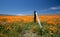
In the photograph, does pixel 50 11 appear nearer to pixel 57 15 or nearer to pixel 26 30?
pixel 57 15

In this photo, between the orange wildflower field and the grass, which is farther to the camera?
the orange wildflower field

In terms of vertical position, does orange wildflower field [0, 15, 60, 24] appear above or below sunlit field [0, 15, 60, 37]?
above

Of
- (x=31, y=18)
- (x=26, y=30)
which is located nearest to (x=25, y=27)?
(x=26, y=30)

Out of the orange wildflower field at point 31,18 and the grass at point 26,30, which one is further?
the orange wildflower field at point 31,18

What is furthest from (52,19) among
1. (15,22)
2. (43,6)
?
(15,22)

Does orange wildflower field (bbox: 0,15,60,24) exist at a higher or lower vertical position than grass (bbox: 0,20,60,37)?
higher

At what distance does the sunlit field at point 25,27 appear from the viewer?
2.99 meters

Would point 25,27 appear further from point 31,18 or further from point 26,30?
point 31,18

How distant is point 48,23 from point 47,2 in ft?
1.33

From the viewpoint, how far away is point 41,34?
308cm

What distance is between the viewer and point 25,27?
3123mm

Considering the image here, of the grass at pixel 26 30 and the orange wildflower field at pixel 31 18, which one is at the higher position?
the orange wildflower field at pixel 31 18

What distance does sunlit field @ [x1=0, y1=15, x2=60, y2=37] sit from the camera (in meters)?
2.99

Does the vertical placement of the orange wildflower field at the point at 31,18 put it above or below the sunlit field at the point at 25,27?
above
